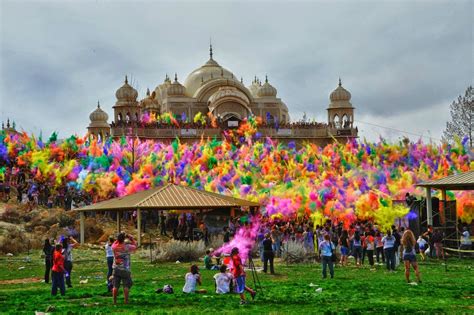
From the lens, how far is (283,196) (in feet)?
107

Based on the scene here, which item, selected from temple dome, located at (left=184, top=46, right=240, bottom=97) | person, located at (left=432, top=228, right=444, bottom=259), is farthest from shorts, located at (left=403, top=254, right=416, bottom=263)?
temple dome, located at (left=184, top=46, right=240, bottom=97)

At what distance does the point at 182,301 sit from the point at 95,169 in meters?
28.5

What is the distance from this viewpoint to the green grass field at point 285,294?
12259mm

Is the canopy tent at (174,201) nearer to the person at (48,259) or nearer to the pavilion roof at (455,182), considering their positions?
the pavilion roof at (455,182)

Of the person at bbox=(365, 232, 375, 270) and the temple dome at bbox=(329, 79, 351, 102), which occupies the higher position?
the temple dome at bbox=(329, 79, 351, 102)

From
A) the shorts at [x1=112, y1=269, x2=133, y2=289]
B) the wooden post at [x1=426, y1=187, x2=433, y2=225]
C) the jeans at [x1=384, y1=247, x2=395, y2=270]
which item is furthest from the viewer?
the wooden post at [x1=426, y1=187, x2=433, y2=225]

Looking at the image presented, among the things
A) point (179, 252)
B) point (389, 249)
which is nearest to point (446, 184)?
point (389, 249)

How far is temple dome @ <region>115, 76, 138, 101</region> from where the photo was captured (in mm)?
61656

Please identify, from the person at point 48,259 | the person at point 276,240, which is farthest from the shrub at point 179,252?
the person at point 48,259

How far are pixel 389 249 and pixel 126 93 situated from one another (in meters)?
45.2

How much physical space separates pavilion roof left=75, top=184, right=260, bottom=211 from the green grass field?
5204mm

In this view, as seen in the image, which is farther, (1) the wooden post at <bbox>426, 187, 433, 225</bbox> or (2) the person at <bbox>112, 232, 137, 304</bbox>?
(1) the wooden post at <bbox>426, 187, 433, 225</bbox>

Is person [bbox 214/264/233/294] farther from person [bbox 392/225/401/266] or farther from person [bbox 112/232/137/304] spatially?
person [bbox 392/225/401/266]

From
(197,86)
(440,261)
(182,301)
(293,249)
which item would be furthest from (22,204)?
(197,86)
